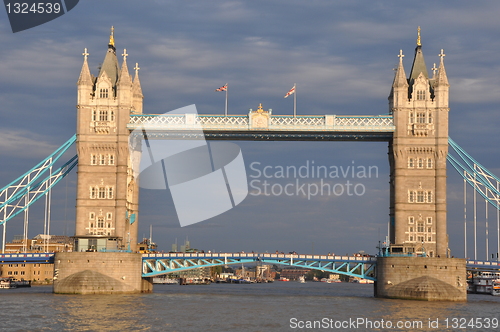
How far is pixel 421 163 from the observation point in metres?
105

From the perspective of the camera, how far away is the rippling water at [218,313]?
67.7 metres

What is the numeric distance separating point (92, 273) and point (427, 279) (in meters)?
42.3

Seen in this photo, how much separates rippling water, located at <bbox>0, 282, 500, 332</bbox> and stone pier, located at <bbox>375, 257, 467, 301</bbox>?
269 cm

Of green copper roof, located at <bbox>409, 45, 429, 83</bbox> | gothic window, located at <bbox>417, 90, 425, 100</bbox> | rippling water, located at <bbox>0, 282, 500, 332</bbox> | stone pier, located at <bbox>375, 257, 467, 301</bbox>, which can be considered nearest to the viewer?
rippling water, located at <bbox>0, 282, 500, 332</bbox>

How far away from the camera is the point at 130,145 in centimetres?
10769

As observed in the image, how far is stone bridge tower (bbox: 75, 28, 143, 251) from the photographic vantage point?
10550cm

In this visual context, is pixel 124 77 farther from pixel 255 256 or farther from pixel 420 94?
pixel 420 94

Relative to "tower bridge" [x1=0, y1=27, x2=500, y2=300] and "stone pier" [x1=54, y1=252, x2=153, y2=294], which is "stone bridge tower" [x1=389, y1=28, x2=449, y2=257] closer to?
"tower bridge" [x1=0, y1=27, x2=500, y2=300]

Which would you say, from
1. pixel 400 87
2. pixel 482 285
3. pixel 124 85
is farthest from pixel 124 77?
pixel 482 285

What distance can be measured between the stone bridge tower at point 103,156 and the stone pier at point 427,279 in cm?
3618

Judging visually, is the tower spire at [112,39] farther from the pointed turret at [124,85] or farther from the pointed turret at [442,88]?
the pointed turret at [442,88]

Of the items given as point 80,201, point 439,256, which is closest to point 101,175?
point 80,201

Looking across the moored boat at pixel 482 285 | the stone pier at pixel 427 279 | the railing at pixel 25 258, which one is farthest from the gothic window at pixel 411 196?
the railing at pixel 25 258

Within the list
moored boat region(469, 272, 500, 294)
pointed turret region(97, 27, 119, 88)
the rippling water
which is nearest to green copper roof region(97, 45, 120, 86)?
pointed turret region(97, 27, 119, 88)
